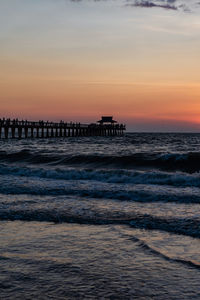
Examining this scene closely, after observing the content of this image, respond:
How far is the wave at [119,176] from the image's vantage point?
1270 centimetres

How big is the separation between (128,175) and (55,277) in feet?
33.3

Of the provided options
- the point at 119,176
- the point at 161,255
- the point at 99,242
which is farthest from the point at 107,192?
the point at 161,255

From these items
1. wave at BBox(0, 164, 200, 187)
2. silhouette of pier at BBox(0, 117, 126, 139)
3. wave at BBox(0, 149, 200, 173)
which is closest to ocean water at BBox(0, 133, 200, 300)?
wave at BBox(0, 164, 200, 187)

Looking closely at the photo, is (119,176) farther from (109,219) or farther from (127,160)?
(127,160)

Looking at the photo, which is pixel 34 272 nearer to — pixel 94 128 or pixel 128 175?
pixel 128 175

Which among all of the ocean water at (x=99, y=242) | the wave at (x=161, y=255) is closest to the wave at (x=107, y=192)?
the ocean water at (x=99, y=242)

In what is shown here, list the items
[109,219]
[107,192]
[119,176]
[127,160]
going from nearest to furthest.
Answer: [109,219] → [107,192] → [119,176] → [127,160]

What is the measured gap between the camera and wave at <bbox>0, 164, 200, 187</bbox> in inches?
500

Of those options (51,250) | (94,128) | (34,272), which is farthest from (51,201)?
(94,128)

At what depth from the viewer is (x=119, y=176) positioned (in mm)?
13797

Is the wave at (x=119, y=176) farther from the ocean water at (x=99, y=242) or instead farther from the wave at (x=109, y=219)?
the wave at (x=109, y=219)

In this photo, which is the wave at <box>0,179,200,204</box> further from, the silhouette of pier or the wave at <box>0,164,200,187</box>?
the silhouette of pier

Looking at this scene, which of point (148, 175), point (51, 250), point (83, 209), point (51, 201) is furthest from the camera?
point (148, 175)

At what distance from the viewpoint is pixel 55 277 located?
13.0 ft
